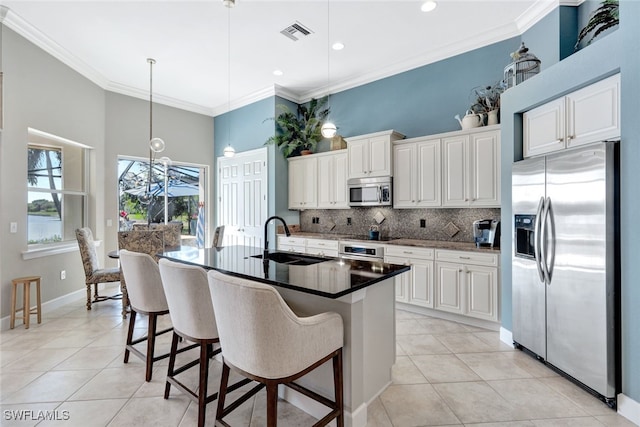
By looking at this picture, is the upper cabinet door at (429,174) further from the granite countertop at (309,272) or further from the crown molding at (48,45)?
the crown molding at (48,45)

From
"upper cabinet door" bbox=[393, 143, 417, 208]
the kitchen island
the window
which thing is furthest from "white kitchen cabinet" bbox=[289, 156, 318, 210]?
the window

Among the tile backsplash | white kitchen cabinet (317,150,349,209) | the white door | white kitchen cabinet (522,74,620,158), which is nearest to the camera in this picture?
white kitchen cabinet (522,74,620,158)

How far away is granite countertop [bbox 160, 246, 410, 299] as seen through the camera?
166cm

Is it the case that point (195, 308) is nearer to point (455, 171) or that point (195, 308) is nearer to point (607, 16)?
point (455, 171)

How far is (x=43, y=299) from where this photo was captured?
4.00 meters

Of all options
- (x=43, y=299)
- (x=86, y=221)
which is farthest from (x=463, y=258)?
(x=86, y=221)

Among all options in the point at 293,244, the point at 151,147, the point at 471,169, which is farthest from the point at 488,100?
the point at 151,147

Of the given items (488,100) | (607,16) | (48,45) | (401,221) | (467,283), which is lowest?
(467,283)

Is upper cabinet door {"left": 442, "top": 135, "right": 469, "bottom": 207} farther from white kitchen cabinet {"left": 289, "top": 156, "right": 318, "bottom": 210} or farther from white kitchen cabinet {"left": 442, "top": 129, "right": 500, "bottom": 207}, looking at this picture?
white kitchen cabinet {"left": 289, "top": 156, "right": 318, "bottom": 210}

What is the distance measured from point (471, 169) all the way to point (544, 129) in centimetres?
96

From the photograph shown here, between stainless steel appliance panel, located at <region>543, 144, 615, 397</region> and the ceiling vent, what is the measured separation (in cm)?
297

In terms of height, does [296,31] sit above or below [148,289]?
above

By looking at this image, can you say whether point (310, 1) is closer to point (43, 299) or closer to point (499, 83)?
point (499, 83)

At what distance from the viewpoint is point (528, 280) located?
275 cm
